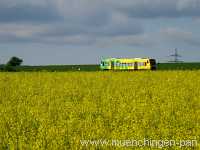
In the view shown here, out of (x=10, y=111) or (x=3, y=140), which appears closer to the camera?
(x=3, y=140)

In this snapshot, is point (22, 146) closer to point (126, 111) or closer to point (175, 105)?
point (126, 111)

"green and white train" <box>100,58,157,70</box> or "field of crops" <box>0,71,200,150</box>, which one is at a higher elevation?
"green and white train" <box>100,58,157,70</box>

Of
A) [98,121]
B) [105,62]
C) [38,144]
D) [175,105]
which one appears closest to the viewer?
[38,144]

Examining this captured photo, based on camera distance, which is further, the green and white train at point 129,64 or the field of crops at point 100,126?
the green and white train at point 129,64

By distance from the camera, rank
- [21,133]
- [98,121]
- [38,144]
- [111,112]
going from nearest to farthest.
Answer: [38,144], [21,133], [98,121], [111,112]

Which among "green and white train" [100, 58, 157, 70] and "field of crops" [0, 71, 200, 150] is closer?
"field of crops" [0, 71, 200, 150]

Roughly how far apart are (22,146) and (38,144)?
32cm

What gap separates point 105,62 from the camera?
9525 centimetres

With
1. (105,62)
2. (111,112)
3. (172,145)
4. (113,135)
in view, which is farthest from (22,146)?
(105,62)

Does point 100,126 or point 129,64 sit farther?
point 129,64

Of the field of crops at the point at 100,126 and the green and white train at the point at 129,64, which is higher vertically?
the green and white train at the point at 129,64

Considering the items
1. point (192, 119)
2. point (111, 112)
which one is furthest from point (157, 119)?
point (111, 112)

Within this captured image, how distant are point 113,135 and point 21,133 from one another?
7.98 feet

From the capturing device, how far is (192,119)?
13562 mm
